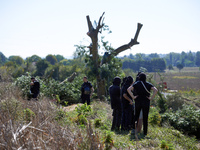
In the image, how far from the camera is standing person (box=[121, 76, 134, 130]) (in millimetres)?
6168

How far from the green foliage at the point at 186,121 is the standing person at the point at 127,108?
272 centimetres

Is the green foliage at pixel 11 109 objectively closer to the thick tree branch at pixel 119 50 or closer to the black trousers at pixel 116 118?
the black trousers at pixel 116 118

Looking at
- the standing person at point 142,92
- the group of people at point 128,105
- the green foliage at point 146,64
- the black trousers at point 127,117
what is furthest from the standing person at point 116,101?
the green foliage at point 146,64

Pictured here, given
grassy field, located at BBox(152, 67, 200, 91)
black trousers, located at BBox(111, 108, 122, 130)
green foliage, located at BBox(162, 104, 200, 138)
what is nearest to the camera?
black trousers, located at BBox(111, 108, 122, 130)

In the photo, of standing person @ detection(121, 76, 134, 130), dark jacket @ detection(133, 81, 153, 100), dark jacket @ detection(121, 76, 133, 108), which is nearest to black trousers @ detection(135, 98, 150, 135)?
dark jacket @ detection(133, 81, 153, 100)

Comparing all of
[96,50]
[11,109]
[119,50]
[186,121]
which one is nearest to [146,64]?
[119,50]

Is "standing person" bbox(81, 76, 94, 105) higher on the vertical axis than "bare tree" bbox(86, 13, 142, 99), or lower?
lower

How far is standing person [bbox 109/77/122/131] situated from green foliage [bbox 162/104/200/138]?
9.48ft

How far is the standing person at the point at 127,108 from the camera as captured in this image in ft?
20.2

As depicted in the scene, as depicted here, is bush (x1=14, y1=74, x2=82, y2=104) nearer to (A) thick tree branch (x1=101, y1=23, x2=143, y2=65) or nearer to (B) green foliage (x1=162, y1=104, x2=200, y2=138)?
(A) thick tree branch (x1=101, y1=23, x2=143, y2=65)

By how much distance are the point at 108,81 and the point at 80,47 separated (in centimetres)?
304

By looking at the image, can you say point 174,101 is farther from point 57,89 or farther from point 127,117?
point 127,117

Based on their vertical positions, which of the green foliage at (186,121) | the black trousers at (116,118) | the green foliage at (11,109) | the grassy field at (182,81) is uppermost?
the green foliage at (11,109)

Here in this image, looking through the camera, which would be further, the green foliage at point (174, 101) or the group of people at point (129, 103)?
the green foliage at point (174, 101)
